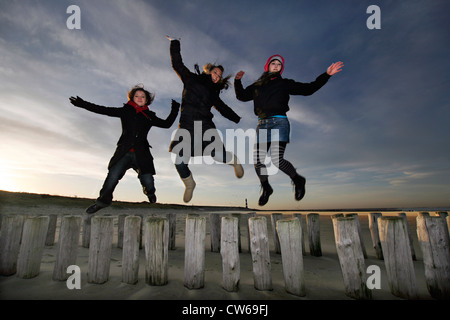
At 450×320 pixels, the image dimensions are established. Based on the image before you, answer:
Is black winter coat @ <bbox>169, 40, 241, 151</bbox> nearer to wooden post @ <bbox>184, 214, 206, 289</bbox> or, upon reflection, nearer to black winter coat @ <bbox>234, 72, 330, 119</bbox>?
black winter coat @ <bbox>234, 72, 330, 119</bbox>

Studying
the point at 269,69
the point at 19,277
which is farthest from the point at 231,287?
the point at 269,69

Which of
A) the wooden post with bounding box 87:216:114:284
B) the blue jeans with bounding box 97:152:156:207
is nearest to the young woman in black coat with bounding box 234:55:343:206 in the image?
the blue jeans with bounding box 97:152:156:207

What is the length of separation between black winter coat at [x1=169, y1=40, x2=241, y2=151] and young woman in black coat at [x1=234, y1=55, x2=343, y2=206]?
497mm

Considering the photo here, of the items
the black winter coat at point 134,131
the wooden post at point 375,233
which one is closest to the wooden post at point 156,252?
the black winter coat at point 134,131

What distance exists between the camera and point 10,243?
3598mm

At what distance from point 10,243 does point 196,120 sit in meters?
3.66

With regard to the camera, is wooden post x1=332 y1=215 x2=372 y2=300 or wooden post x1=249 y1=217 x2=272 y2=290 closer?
wooden post x1=332 y1=215 x2=372 y2=300

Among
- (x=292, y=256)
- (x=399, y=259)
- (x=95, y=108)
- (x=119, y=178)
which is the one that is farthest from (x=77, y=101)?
(x=399, y=259)

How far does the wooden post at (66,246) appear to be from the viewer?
3188 mm

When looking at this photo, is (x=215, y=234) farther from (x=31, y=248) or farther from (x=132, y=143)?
(x=31, y=248)

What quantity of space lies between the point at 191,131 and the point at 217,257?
10.0 feet

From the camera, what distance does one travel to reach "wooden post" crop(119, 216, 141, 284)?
120 inches
